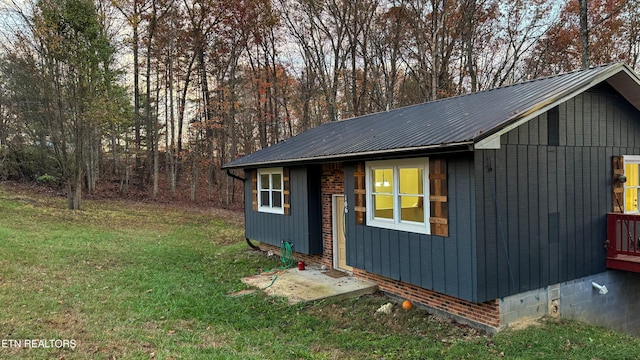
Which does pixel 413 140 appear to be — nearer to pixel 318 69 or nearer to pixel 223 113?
pixel 318 69

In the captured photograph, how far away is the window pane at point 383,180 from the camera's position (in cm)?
651

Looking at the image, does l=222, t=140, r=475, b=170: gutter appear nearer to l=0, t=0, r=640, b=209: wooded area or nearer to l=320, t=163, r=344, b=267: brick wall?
l=320, t=163, r=344, b=267: brick wall

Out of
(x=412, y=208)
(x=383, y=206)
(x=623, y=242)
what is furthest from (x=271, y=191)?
(x=623, y=242)

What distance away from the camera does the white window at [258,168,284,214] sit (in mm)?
9875

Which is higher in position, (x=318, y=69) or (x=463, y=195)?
(x=318, y=69)

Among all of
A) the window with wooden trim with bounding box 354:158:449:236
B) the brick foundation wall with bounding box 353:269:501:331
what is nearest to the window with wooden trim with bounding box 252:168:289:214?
the window with wooden trim with bounding box 354:158:449:236

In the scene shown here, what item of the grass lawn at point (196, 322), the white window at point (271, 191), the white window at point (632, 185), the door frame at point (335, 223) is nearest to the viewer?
the grass lawn at point (196, 322)

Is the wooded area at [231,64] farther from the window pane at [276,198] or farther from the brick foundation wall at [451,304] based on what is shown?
the brick foundation wall at [451,304]

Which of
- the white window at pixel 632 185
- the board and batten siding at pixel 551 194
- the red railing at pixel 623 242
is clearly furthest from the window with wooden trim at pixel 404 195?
the white window at pixel 632 185

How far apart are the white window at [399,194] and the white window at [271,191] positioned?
3436mm

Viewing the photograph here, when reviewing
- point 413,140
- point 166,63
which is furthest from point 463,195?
point 166,63

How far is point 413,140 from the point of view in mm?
5734

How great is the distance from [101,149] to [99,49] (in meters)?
11.4

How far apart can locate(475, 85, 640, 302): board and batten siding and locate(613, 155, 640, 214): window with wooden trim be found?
0.15 metres
